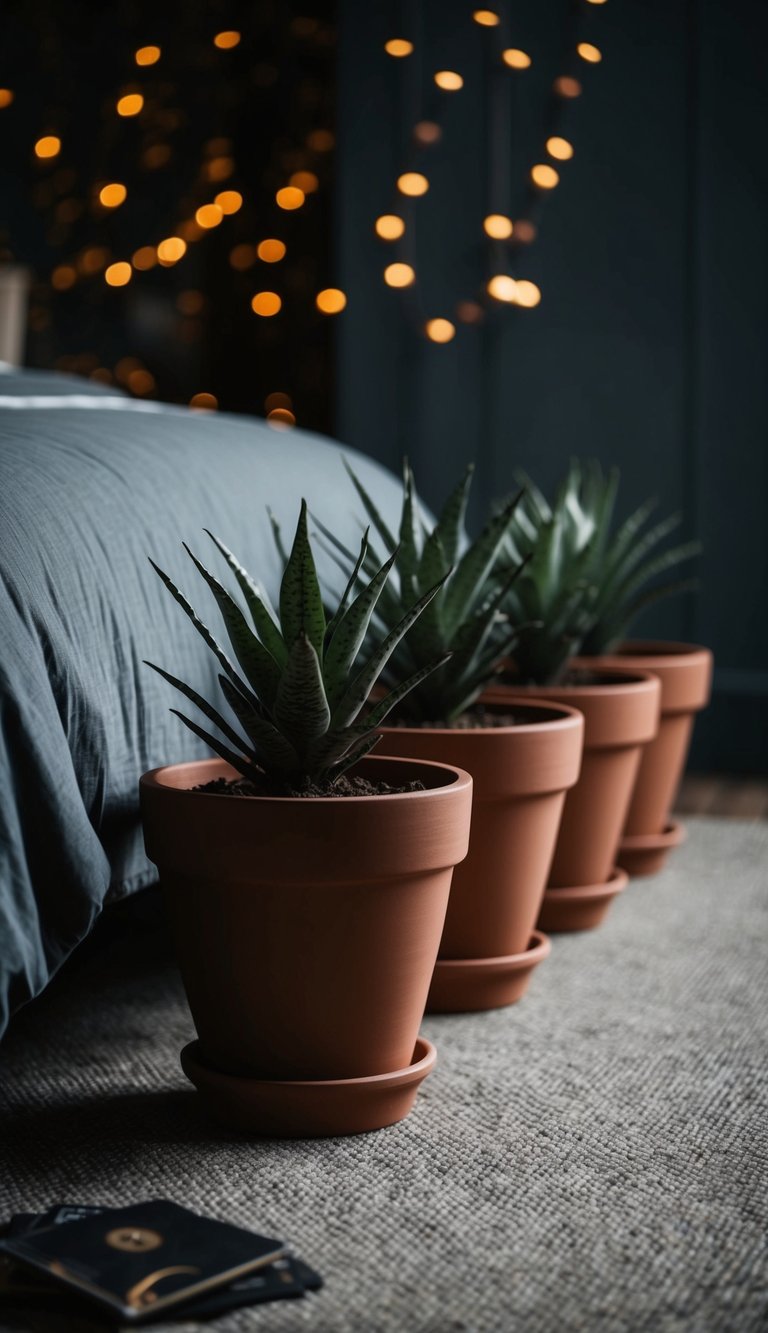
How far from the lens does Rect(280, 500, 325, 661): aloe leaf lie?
4.03ft

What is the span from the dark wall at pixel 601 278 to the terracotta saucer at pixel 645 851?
1.18 m

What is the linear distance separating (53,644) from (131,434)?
527 mm

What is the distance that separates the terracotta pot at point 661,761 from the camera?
7.46 feet

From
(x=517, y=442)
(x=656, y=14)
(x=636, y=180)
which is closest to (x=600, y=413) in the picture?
(x=517, y=442)

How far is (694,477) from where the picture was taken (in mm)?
3506

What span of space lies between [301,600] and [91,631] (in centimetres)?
22

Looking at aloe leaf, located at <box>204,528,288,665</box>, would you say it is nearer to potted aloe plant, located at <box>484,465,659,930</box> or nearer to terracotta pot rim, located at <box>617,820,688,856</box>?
potted aloe plant, located at <box>484,465,659,930</box>

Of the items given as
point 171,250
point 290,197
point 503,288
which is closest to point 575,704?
point 503,288

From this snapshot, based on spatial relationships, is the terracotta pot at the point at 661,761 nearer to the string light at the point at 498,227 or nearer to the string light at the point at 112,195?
the string light at the point at 498,227

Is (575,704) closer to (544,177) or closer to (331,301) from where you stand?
(544,177)

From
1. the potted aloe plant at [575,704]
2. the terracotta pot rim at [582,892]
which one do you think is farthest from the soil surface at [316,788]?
the terracotta pot rim at [582,892]

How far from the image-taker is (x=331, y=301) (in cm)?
403

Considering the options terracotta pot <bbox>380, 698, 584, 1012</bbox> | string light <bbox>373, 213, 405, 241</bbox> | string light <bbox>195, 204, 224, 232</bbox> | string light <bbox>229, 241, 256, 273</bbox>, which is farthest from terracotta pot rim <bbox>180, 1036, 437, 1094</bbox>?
string light <bbox>229, 241, 256, 273</bbox>

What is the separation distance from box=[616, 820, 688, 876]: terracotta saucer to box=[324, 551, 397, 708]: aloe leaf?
1.13 m
